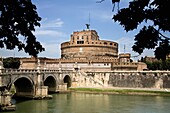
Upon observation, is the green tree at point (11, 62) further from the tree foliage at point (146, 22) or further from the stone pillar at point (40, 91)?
the tree foliage at point (146, 22)

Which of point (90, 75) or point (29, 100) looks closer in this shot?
point (29, 100)

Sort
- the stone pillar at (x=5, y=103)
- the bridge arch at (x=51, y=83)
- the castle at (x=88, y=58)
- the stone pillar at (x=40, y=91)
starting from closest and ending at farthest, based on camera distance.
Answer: the stone pillar at (x=5, y=103), the stone pillar at (x=40, y=91), the bridge arch at (x=51, y=83), the castle at (x=88, y=58)

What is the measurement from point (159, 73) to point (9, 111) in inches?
901

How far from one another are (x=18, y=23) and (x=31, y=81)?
22.5 metres

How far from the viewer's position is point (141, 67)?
43344mm

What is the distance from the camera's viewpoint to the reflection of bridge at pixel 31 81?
22.8m

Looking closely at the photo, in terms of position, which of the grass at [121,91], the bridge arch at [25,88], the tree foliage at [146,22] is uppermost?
the tree foliage at [146,22]

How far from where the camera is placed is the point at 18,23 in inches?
213

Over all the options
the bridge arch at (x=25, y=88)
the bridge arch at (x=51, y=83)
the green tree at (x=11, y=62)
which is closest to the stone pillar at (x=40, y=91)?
the bridge arch at (x=25, y=88)

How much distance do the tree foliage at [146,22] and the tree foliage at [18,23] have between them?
1746 mm

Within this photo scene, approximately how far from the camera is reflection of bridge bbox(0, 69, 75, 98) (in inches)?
899

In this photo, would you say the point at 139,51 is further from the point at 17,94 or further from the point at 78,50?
the point at 78,50

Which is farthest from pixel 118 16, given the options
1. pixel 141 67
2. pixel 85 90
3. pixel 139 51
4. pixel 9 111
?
pixel 141 67

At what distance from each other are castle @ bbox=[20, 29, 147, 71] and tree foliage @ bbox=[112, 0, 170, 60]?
3749cm
